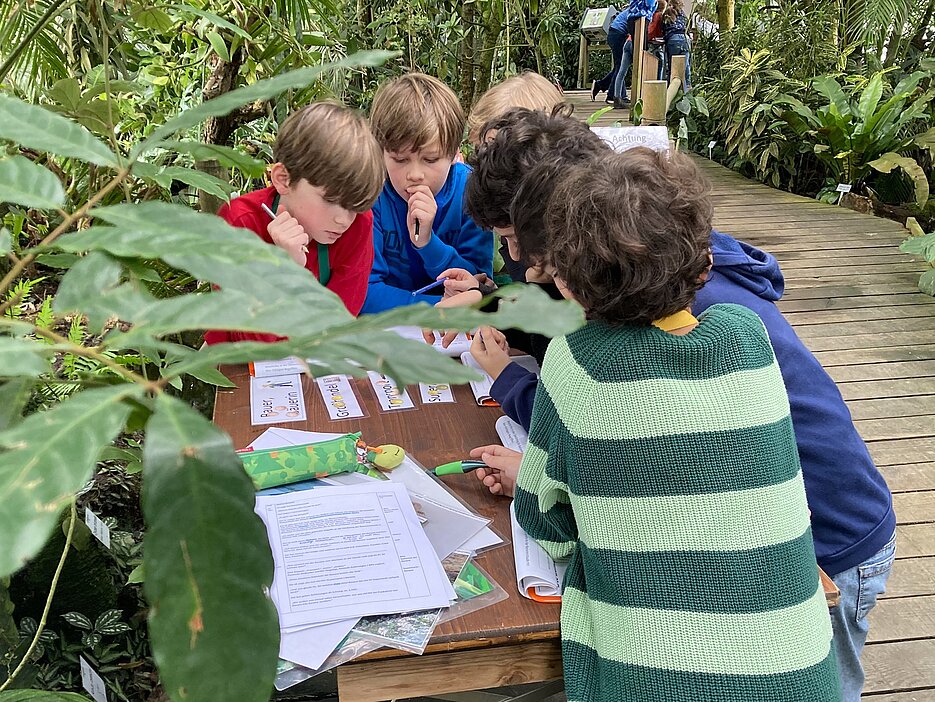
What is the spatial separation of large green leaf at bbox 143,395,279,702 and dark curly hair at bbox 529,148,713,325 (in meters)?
0.87

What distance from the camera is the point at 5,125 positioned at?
44 centimetres

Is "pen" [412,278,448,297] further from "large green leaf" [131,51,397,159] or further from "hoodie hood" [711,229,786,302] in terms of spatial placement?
"large green leaf" [131,51,397,159]

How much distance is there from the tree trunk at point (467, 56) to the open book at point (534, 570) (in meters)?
Result: 3.50

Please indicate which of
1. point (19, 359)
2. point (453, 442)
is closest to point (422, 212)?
point (453, 442)

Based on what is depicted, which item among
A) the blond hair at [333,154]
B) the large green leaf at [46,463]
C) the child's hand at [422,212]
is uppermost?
the large green leaf at [46,463]

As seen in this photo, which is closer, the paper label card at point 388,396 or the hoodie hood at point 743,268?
the hoodie hood at point 743,268

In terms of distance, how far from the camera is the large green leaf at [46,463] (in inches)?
11.1

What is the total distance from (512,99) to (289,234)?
0.89 m

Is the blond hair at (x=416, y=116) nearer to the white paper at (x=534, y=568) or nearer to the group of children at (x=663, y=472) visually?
the group of children at (x=663, y=472)

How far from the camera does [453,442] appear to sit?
1600 millimetres

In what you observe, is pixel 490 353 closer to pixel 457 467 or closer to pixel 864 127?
pixel 457 467

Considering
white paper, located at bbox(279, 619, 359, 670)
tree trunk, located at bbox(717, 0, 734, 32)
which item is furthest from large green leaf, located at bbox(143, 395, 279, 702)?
tree trunk, located at bbox(717, 0, 734, 32)

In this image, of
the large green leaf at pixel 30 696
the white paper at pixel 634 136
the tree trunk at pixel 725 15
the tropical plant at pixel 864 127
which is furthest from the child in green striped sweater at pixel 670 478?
the tree trunk at pixel 725 15

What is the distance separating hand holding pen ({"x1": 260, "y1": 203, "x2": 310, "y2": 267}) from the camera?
1.88 meters
